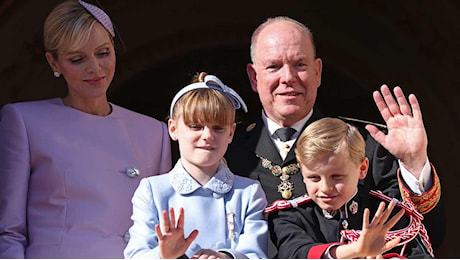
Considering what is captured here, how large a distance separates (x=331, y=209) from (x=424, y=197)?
0.33 metres

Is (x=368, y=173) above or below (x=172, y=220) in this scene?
above

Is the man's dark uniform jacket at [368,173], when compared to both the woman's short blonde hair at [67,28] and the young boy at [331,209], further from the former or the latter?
the woman's short blonde hair at [67,28]

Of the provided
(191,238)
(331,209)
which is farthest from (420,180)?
(191,238)

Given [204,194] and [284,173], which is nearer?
[204,194]

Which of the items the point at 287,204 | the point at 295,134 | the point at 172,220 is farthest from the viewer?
the point at 295,134

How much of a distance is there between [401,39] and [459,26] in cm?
26

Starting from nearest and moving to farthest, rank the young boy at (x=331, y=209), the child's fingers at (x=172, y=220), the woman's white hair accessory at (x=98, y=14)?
the child's fingers at (x=172, y=220) → the young boy at (x=331, y=209) → the woman's white hair accessory at (x=98, y=14)

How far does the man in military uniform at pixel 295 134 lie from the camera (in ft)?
9.54

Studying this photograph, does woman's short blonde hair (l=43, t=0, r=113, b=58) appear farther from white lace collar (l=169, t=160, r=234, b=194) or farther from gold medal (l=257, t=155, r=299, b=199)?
gold medal (l=257, t=155, r=299, b=199)

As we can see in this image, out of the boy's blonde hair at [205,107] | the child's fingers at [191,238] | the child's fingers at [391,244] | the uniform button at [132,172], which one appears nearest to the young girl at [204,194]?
the boy's blonde hair at [205,107]

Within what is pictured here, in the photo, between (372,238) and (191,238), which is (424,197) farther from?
(191,238)

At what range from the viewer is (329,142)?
2701mm

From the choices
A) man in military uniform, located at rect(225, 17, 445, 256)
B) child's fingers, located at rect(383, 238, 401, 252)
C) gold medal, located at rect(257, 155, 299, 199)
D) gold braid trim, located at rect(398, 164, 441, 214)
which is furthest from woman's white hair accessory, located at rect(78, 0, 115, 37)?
child's fingers, located at rect(383, 238, 401, 252)

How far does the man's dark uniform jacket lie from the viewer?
9.62ft
